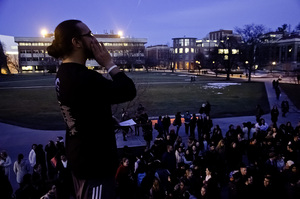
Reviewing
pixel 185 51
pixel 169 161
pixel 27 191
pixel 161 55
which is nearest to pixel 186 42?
pixel 185 51

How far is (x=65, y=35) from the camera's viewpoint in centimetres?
169

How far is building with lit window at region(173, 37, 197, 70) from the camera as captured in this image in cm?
12512

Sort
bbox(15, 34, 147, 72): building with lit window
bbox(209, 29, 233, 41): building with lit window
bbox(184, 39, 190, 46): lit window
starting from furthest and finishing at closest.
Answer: bbox(209, 29, 233, 41): building with lit window → bbox(184, 39, 190, 46): lit window → bbox(15, 34, 147, 72): building with lit window

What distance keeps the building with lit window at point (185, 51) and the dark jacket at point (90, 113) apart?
12630 cm

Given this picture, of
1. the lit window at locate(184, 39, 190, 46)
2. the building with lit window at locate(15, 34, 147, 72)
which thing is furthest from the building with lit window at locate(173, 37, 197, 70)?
the building with lit window at locate(15, 34, 147, 72)

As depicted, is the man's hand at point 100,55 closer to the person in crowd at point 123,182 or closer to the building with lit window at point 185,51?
the person in crowd at point 123,182

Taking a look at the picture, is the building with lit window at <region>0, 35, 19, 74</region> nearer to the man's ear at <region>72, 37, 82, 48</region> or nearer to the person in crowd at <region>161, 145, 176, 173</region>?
the person in crowd at <region>161, 145, 176, 173</region>

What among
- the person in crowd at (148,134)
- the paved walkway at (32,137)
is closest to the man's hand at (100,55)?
the paved walkway at (32,137)

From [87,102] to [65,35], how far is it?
53 cm

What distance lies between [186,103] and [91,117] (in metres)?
25.3

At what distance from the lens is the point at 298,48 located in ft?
270

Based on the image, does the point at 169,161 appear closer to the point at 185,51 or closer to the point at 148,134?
the point at 148,134

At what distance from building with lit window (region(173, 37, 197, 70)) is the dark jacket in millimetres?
126297

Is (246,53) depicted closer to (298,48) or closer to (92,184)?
(298,48)
